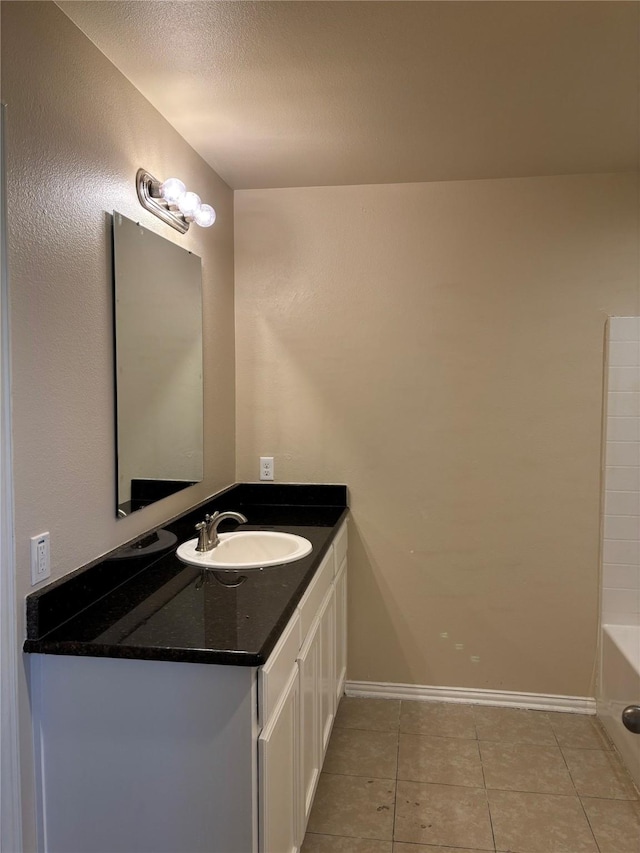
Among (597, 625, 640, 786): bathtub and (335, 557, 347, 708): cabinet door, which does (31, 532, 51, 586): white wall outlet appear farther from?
(597, 625, 640, 786): bathtub

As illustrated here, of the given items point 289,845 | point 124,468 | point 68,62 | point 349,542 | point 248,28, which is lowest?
point 289,845

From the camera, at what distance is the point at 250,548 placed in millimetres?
2510

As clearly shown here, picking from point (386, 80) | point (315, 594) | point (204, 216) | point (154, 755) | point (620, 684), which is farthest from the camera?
point (620, 684)

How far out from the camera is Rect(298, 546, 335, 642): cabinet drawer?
6.63 feet

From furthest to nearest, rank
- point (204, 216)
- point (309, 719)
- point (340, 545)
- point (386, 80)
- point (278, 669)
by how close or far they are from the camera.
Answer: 1. point (340, 545)
2. point (204, 216)
3. point (309, 719)
4. point (386, 80)
5. point (278, 669)

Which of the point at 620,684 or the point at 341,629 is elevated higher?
the point at 341,629

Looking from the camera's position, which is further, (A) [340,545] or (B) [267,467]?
(B) [267,467]

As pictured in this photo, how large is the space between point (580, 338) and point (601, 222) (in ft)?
1.71

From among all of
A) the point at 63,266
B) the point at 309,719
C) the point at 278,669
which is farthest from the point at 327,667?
the point at 63,266

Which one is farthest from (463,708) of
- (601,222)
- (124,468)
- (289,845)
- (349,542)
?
(601,222)

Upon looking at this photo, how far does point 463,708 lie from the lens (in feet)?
10.1

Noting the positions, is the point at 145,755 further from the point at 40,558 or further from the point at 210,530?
the point at 210,530

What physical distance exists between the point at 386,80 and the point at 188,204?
2.49 ft

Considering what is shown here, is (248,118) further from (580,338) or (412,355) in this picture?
(580,338)
